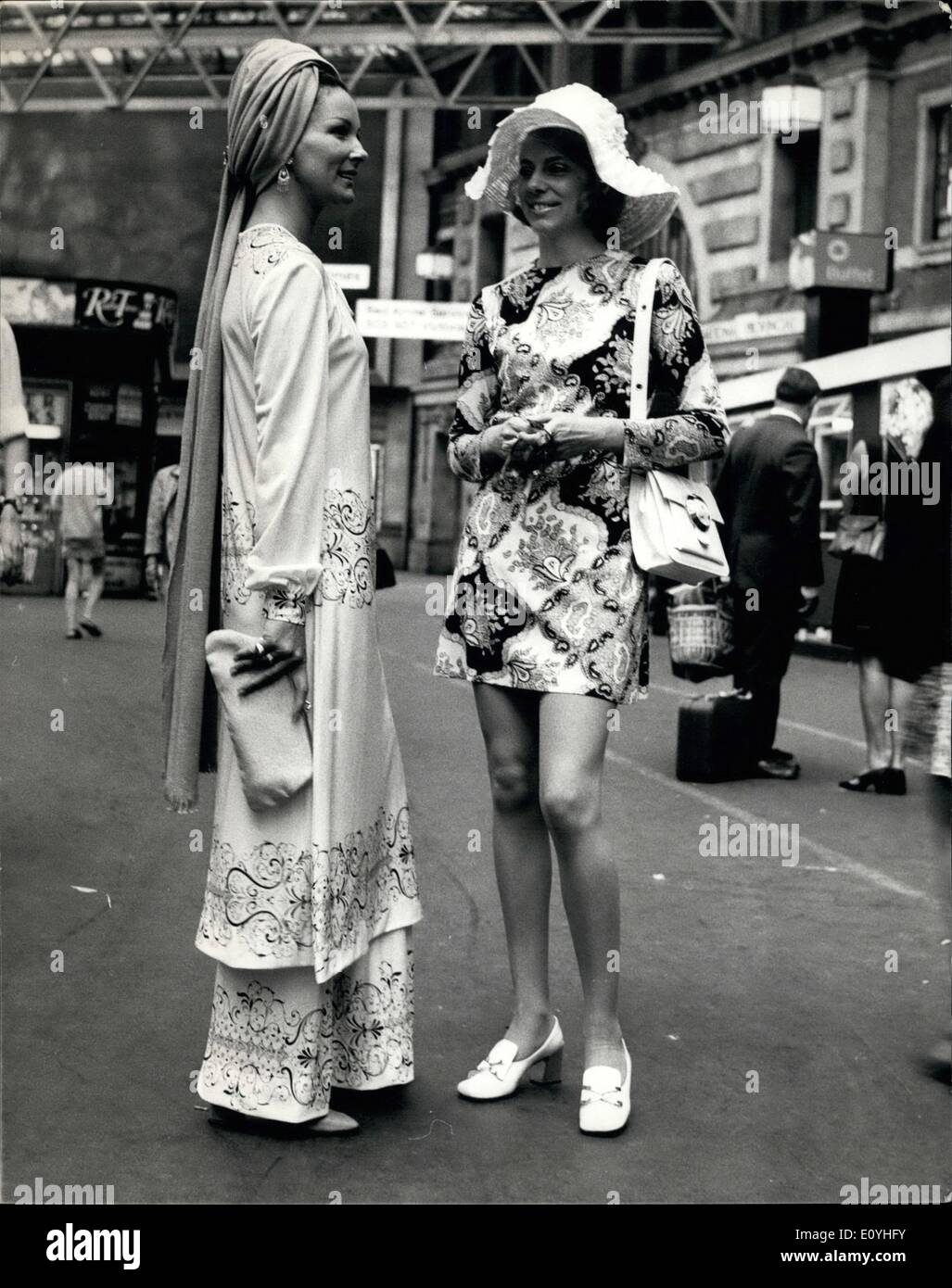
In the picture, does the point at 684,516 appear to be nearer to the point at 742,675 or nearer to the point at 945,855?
the point at 945,855

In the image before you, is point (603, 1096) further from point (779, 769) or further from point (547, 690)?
point (779, 769)

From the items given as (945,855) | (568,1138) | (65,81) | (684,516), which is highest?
(65,81)

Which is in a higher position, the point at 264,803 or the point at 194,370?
the point at 194,370

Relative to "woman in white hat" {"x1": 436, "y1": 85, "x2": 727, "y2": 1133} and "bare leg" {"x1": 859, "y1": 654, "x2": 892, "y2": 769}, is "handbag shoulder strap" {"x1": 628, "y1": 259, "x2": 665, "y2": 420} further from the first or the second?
"bare leg" {"x1": 859, "y1": 654, "x2": 892, "y2": 769}

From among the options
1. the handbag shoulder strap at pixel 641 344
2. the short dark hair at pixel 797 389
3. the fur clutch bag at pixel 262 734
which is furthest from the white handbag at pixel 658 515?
the short dark hair at pixel 797 389

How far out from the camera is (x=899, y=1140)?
12.0ft

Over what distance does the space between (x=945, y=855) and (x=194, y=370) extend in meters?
2.20

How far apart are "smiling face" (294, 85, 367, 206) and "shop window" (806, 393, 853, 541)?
1491 cm

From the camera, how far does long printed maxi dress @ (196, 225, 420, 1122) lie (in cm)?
339

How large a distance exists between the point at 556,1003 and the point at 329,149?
226 centimetres

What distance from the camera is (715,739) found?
8656 millimetres

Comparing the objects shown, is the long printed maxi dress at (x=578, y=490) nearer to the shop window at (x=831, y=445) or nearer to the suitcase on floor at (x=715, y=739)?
the suitcase on floor at (x=715, y=739)

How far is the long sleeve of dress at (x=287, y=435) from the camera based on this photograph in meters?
3.37
